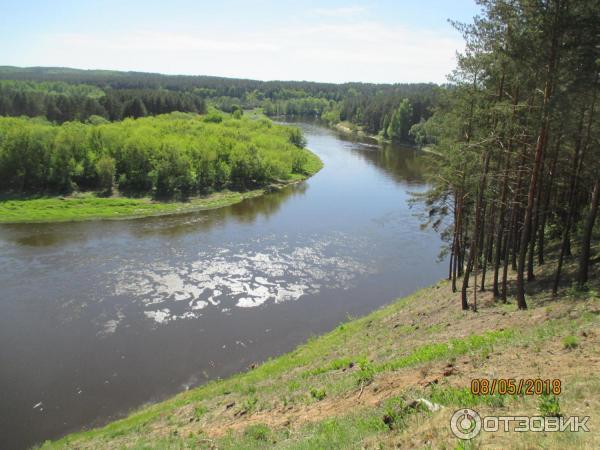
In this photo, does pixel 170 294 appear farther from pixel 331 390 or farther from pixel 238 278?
pixel 331 390

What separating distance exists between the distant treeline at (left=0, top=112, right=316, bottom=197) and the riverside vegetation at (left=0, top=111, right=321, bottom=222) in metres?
0.12

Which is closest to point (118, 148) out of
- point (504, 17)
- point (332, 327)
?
point (332, 327)

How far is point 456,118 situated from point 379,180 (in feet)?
176

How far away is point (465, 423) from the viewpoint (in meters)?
8.74

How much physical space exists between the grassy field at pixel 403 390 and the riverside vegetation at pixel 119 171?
4274cm

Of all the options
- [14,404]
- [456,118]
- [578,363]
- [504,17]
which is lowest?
[14,404]

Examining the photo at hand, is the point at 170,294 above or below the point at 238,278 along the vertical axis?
below

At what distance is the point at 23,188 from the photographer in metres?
63.5

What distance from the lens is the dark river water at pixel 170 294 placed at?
77.2 ft

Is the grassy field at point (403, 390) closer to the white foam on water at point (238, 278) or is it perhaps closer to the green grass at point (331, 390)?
the green grass at point (331, 390)

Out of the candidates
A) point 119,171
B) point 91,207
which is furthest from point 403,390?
point 119,171

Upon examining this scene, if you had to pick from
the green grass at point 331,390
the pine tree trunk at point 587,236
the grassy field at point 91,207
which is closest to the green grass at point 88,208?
Answer: the grassy field at point 91,207

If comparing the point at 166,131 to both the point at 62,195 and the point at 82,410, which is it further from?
the point at 82,410

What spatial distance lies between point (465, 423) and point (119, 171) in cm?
6964
